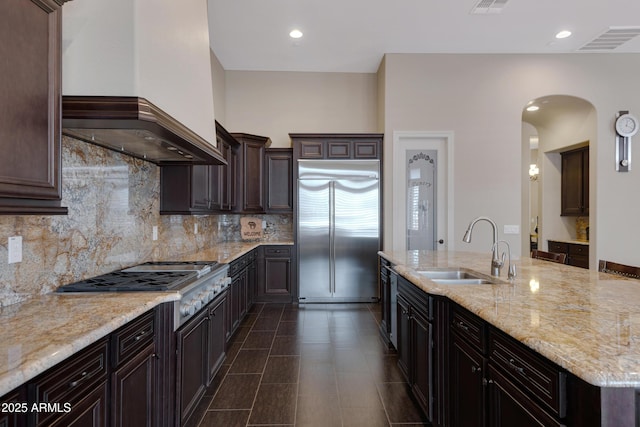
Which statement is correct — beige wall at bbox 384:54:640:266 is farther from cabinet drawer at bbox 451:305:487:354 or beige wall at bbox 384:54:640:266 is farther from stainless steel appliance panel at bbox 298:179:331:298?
cabinet drawer at bbox 451:305:487:354

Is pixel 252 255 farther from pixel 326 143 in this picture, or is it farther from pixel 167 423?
pixel 167 423

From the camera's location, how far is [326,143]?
4805mm

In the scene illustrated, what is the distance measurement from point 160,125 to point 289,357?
2.36 meters

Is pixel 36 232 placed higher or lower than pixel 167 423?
higher

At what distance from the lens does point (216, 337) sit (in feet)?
8.46

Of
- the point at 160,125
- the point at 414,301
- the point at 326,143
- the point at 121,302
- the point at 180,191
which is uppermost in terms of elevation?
the point at 326,143

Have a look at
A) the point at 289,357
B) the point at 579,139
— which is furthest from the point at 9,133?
the point at 579,139

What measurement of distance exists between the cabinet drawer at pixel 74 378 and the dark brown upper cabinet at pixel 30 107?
21.9 inches

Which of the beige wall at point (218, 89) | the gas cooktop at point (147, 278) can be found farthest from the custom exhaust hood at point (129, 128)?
the beige wall at point (218, 89)

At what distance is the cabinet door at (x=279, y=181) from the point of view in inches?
197

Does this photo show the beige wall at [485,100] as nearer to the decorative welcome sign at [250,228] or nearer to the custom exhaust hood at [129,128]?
the decorative welcome sign at [250,228]

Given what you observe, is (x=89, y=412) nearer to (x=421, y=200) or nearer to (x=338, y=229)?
Answer: (x=338, y=229)

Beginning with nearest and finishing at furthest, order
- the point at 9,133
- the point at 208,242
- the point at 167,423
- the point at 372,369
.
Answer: the point at 9,133
the point at 167,423
the point at 372,369
the point at 208,242

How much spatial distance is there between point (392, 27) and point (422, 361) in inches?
150
